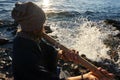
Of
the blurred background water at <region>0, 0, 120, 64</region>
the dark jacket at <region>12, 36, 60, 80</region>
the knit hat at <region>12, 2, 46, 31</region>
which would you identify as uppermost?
the knit hat at <region>12, 2, 46, 31</region>

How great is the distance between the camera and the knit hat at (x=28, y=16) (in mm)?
4027

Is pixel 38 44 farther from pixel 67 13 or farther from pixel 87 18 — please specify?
pixel 67 13

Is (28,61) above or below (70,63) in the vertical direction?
above

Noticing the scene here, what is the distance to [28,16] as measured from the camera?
406cm

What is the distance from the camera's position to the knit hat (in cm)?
403

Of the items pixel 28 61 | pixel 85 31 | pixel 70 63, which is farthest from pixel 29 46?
pixel 85 31

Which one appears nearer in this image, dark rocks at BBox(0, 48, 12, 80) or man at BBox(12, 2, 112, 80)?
man at BBox(12, 2, 112, 80)

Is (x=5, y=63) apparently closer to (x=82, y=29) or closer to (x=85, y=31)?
(x=85, y=31)

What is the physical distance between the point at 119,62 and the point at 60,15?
39.0ft

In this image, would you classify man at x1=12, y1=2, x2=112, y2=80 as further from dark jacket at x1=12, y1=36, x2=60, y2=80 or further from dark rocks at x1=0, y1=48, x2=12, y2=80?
dark rocks at x1=0, y1=48, x2=12, y2=80

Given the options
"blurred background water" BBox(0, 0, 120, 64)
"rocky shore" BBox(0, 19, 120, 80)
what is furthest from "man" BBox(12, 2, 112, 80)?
"blurred background water" BBox(0, 0, 120, 64)

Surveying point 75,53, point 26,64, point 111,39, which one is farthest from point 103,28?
point 26,64

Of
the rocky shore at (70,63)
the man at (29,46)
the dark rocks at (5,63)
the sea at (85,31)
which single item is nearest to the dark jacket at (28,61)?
the man at (29,46)

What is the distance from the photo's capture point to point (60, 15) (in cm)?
2161
